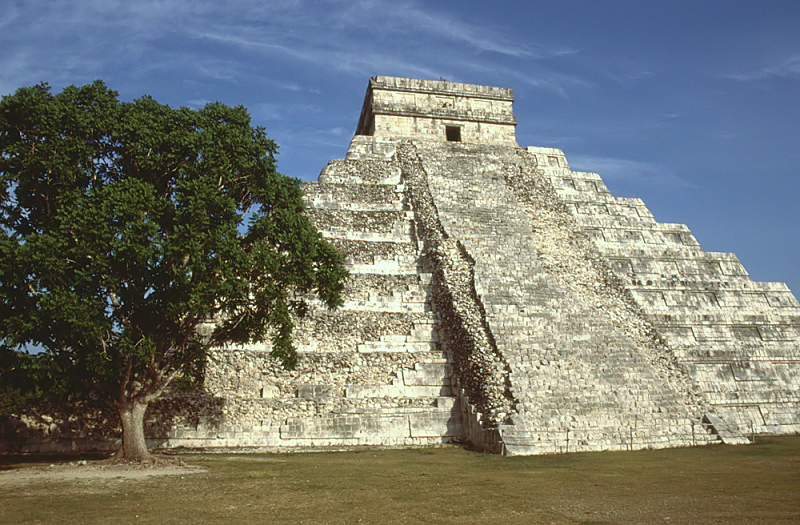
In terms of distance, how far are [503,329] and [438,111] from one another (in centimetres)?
1398

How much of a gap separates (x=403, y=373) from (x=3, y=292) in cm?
945

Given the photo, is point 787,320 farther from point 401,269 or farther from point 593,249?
point 401,269

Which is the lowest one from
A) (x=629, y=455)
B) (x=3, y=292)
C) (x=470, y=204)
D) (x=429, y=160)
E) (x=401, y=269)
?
(x=629, y=455)

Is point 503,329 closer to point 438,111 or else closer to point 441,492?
point 441,492

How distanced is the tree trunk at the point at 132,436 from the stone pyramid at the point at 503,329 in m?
2.89

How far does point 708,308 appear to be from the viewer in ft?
70.9

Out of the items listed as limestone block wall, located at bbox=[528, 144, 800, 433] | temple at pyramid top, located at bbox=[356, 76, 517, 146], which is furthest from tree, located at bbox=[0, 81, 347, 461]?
temple at pyramid top, located at bbox=[356, 76, 517, 146]

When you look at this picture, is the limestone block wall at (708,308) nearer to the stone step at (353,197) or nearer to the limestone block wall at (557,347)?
the limestone block wall at (557,347)

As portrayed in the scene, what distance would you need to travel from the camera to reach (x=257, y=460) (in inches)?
530

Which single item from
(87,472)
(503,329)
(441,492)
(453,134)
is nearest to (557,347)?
(503,329)

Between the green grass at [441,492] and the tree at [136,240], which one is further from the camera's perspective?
the tree at [136,240]

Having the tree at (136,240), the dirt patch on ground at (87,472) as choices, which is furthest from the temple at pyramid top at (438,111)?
the dirt patch on ground at (87,472)

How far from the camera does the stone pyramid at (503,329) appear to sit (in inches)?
613

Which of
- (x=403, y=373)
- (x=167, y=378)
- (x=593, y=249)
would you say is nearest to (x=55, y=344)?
(x=167, y=378)
